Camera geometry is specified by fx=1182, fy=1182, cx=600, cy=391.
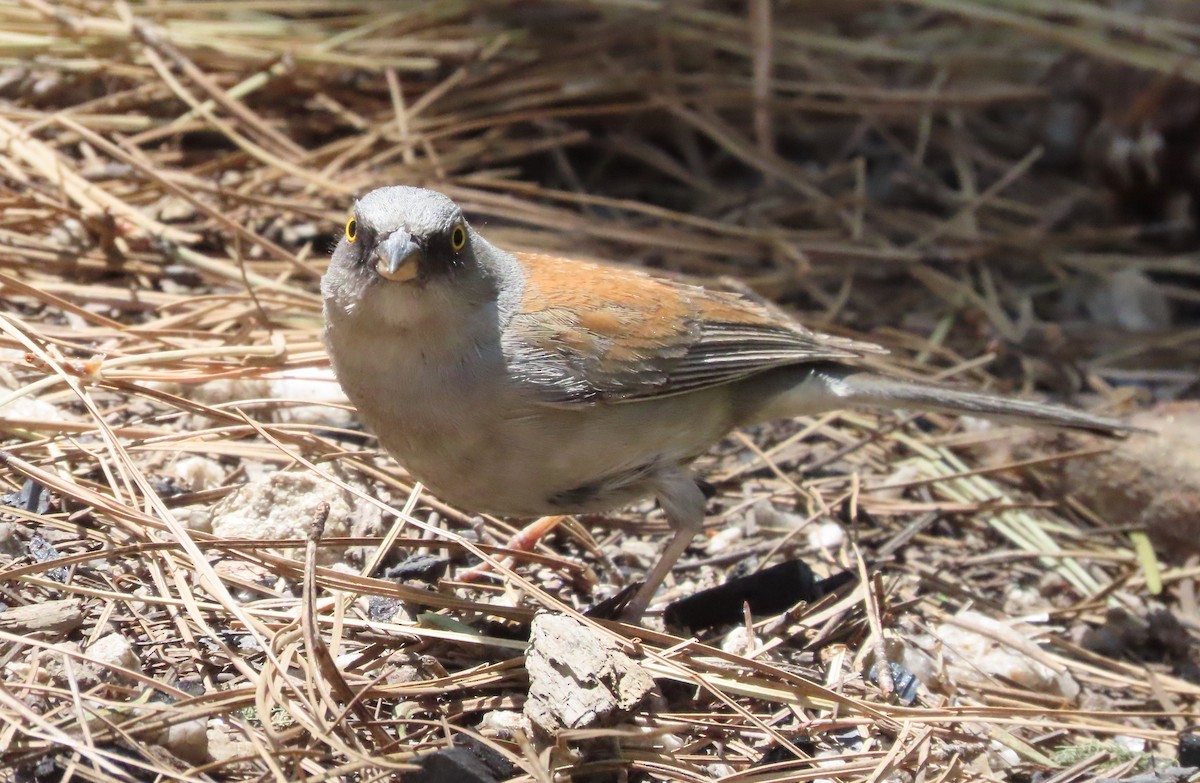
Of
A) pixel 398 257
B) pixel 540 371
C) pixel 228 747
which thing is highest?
pixel 398 257

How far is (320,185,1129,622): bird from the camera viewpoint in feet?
11.3

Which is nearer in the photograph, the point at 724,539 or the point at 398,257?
the point at 398,257

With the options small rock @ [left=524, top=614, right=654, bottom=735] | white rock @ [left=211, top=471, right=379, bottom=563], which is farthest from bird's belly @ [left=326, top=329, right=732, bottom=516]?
small rock @ [left=524, top=614, right=654, bottom=735]

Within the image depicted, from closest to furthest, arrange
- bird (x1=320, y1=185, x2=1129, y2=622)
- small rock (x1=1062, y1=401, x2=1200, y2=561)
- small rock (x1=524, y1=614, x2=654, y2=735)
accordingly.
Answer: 1. small rock (x1=524, y1=614, x2=654, y2=735)
2. bird (x1=320, y1=185, x2=1129, y2=622)
3. small rock (x1=1062, y1=401, x2=1200, y2=561)

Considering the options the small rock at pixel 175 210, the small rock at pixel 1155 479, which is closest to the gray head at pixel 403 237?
the small rock at pixel 175 210

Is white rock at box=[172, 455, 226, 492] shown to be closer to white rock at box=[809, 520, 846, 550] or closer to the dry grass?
the dry grass

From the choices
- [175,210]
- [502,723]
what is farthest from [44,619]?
[175,210]

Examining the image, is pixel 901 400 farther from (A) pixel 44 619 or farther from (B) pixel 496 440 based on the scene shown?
(A) pixel 44 619

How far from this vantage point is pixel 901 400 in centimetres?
447

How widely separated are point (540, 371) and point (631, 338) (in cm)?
44

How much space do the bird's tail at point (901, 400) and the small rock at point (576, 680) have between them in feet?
5.27

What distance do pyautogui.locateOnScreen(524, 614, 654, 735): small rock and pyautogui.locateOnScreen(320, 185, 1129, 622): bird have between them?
24.1 inches

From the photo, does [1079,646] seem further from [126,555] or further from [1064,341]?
[126,555]

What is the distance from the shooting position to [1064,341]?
5.97 meters
